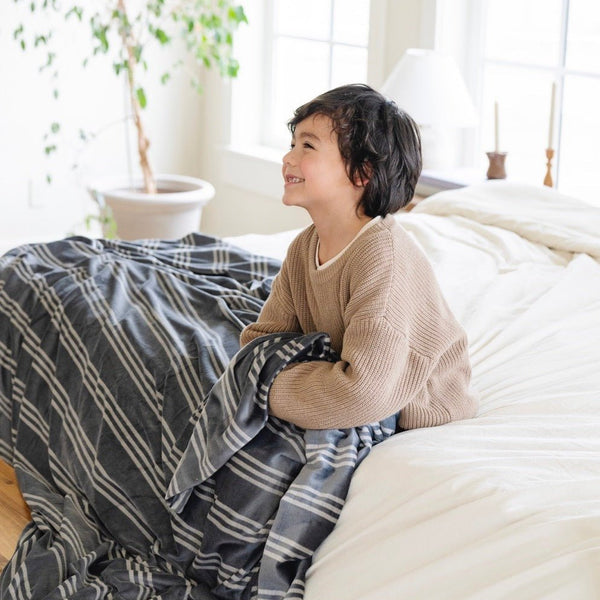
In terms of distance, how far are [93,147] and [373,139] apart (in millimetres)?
3210

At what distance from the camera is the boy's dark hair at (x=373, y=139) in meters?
Answer: 1.69

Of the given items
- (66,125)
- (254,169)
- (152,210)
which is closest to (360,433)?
(152,210)

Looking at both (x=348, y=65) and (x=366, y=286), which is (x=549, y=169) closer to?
(x=348, y=65)

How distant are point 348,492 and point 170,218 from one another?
2699mm

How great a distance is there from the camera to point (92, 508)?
84.0 inches

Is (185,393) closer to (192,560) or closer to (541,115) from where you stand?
(192,560)

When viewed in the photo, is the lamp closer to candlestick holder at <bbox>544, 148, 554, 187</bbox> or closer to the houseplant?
candlestick holder at <bbox>544, 148, 554, 187</bbox>

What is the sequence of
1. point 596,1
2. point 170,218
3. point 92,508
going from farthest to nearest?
1. point 170,218
2. point 596,1
3. point 92,508

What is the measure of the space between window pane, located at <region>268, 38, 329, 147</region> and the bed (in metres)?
1.62

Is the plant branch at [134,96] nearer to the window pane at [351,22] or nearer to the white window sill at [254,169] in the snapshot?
the white window sill at [254,169]

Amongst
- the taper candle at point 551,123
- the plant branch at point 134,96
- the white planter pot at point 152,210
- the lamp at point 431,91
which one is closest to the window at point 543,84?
the taper candle at point 551,123

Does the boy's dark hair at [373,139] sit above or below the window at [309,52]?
below

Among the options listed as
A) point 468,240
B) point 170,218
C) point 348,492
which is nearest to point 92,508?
point 348,492

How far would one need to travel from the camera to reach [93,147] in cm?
470
